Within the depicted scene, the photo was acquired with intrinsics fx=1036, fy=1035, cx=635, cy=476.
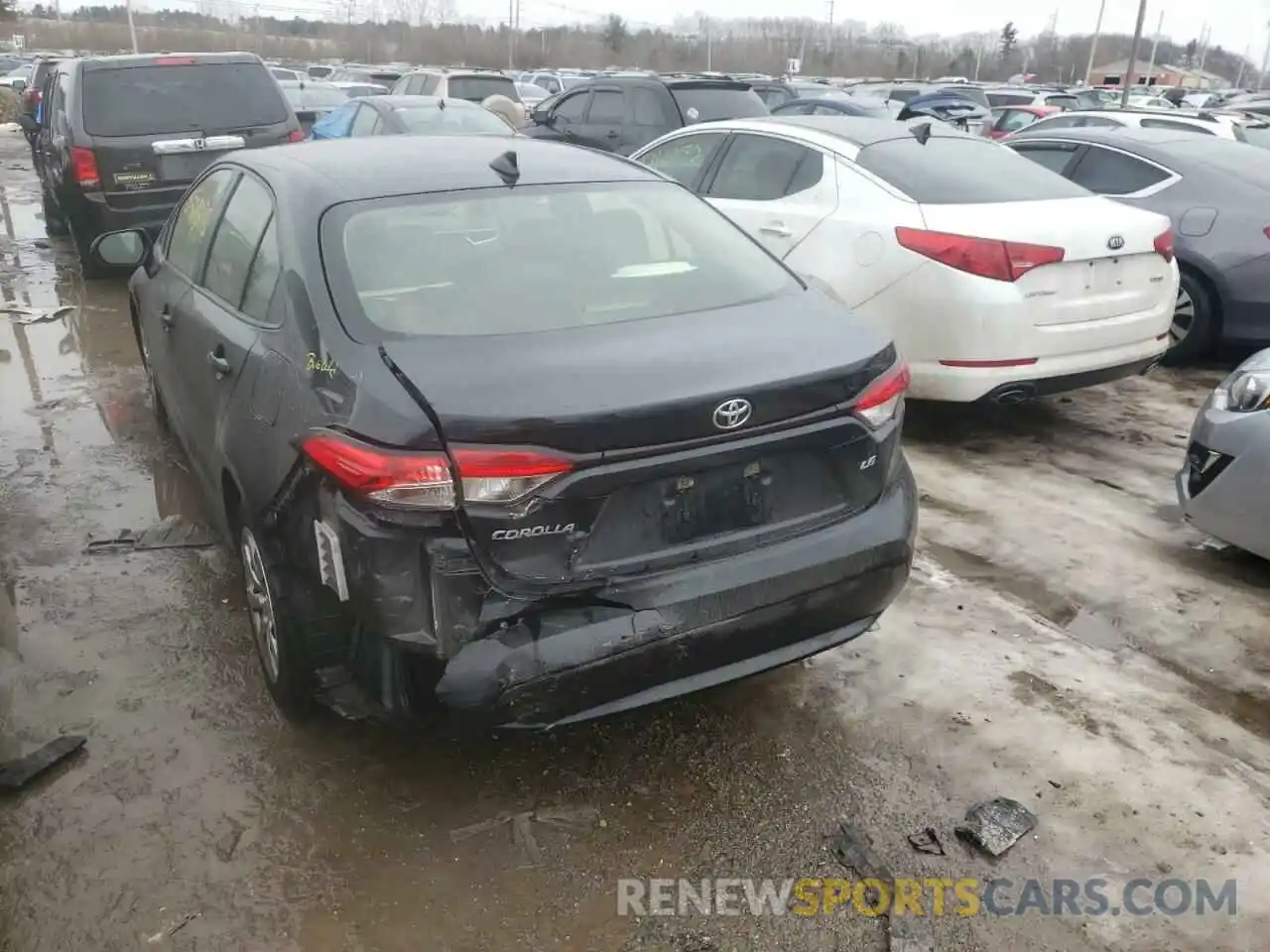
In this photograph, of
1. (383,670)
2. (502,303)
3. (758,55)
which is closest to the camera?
(383,670)

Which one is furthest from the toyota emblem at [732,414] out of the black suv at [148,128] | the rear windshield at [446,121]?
the rear windshield at [446,121]

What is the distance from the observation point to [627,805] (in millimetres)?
2885

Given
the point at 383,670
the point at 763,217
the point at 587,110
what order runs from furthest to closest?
the point at 587,110, the point at 763,217, the point at 383,670

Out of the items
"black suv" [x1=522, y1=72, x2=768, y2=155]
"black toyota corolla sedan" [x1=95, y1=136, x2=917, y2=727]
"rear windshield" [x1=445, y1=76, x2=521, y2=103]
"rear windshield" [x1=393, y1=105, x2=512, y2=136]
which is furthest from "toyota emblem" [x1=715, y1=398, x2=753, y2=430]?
"rear windshield" [x1=445, y1=76, x2=521, y2=103]

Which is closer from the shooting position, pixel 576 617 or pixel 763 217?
pixel 576 617

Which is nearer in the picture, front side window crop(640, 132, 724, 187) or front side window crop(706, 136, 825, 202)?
front side window crop(706, 136, 825, 202)

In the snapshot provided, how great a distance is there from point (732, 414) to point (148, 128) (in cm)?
793

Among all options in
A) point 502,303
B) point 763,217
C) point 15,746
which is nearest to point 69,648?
point 15,746

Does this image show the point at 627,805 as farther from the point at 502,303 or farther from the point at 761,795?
the point at 502,303

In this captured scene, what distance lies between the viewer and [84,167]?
8320 millimetres

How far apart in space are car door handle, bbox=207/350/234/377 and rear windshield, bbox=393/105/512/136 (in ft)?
26.0

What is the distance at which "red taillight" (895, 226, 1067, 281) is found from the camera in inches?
195

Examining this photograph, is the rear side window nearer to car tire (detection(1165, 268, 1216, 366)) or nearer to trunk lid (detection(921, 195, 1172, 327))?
car tire (detection(1165, 268, 1216, 366))

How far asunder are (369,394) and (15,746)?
67.4 inches
